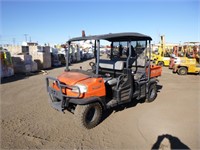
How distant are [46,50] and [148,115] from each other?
1454 cm

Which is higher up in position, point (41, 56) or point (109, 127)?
point (41, 56)

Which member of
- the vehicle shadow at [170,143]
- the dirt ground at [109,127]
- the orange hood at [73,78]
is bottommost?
the vehicle shadow at [170,143]

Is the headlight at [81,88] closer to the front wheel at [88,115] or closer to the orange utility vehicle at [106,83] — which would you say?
→ the orange utility vehicle at [106,83]

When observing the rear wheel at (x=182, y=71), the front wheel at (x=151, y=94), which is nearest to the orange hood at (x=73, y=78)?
the front wheel at (x=151, y=94)

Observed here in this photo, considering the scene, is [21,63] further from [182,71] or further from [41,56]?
[182,71]

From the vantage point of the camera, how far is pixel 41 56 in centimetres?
1681

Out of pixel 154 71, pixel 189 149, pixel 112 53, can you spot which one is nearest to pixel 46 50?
pixel 112 53

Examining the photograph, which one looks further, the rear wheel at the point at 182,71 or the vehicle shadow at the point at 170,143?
the rear wheel at the point at 182,71

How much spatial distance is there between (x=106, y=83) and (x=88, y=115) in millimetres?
1103

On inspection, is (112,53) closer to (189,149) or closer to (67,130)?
(67,130)

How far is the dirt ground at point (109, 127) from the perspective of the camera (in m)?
4.10

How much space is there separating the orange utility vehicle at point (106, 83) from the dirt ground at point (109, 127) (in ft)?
1.32

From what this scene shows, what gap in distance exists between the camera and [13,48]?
60.6 feet

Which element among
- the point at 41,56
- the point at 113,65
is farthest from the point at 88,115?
the point at 41,56
